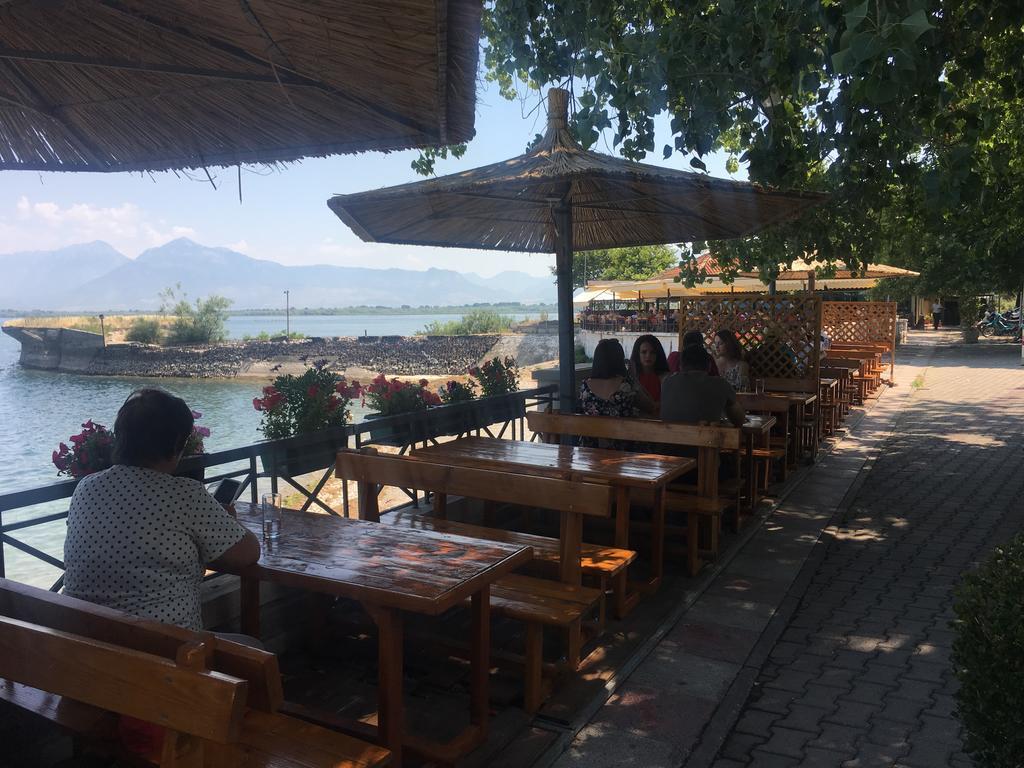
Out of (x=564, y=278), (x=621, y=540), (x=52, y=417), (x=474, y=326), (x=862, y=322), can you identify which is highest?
(x=564, y=278)

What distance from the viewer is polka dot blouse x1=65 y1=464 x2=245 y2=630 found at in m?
2.04

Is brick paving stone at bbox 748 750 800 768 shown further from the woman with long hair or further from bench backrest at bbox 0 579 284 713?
the woman with long hair

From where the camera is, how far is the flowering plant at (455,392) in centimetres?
569

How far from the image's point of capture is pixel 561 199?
16.8ft

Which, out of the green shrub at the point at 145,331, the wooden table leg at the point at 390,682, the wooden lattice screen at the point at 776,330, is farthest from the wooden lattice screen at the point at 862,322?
the green shrub at the point at 145,331

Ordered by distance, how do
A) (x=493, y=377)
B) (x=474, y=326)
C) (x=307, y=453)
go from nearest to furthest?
(x=307, y=453)
(x=493, y=377)
(x=474, y=326)

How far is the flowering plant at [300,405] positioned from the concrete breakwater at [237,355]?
55.7 meters

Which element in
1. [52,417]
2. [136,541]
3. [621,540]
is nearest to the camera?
[136,541]

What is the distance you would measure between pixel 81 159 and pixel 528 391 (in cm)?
395

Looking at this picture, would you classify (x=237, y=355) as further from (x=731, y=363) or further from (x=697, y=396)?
(x=697, y=396)

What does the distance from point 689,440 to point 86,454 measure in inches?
127

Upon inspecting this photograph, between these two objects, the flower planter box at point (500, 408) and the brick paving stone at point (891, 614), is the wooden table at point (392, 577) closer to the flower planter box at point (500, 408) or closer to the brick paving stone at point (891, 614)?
the brick paving stone at point (891, 614)

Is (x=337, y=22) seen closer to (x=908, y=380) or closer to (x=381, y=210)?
(x=381, y=210)

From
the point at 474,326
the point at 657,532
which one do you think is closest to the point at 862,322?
the point at 657,532
